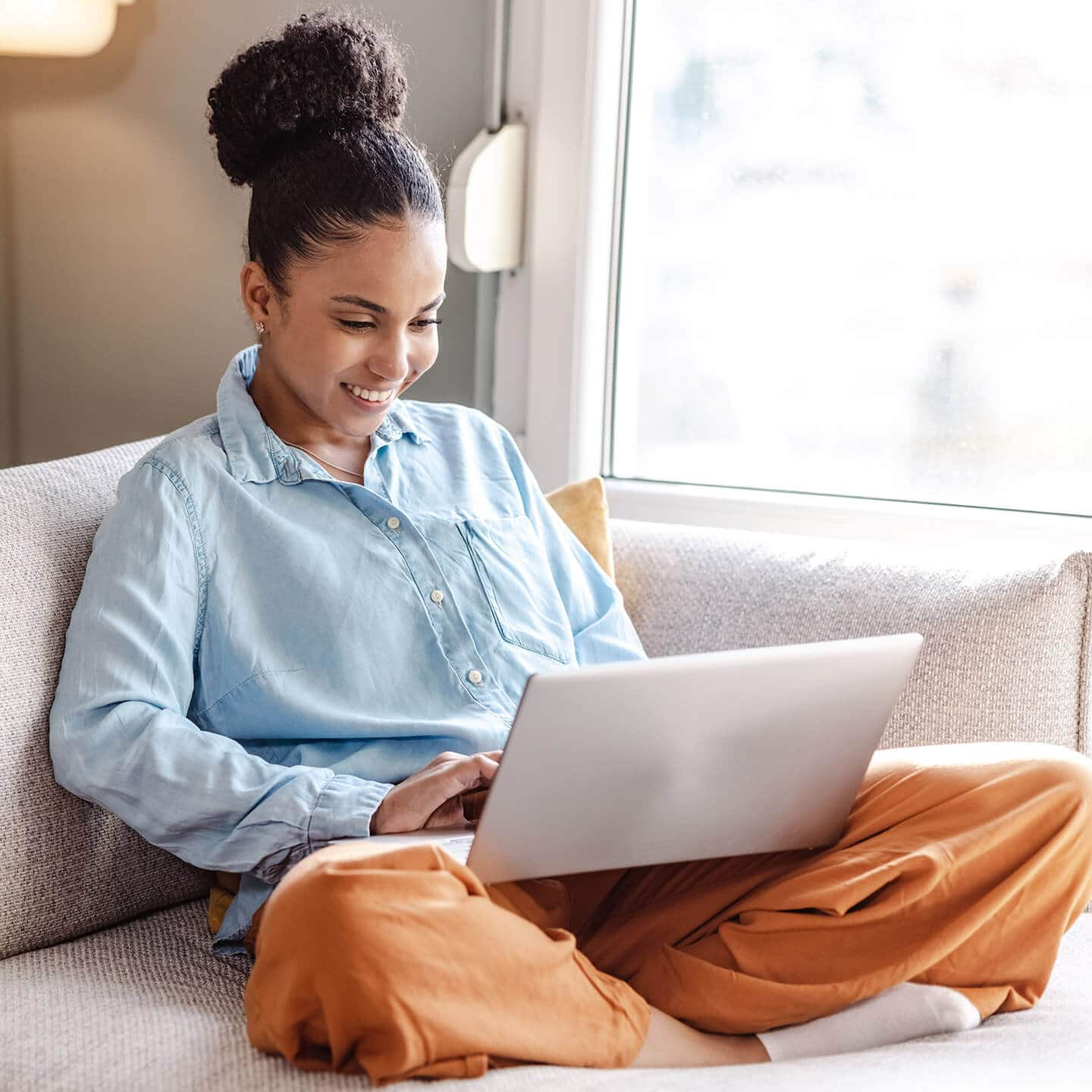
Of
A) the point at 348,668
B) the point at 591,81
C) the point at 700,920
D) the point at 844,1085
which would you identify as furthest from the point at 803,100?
the point at 844,1085

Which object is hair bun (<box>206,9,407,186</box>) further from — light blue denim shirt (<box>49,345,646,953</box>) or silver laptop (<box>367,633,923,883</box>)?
silver laptop (<box>367,633,923,883</box>)

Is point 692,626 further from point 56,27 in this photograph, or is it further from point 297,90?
point 56,27

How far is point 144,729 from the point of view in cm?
117

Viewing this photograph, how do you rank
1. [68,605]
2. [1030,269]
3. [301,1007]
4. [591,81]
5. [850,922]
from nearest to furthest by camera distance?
[301,1007] < [850,922] < [68,605] < [1030,269] < [591,81]

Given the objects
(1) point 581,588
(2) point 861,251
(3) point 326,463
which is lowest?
(1) point 581,588

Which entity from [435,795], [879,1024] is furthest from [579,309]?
[879,1024]

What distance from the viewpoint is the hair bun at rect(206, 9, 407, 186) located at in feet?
4.48

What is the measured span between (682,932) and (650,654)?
0.51 meters

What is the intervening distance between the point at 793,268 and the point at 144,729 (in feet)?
4.20

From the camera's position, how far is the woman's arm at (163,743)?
1.16 metres

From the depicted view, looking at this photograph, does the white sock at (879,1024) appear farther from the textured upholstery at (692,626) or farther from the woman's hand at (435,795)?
the textured upholstery at (692,626)

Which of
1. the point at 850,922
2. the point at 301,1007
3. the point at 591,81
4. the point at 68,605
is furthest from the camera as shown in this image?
the point at 591,81

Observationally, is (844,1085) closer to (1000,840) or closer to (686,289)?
(1000,840)

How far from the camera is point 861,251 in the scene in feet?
6.64
